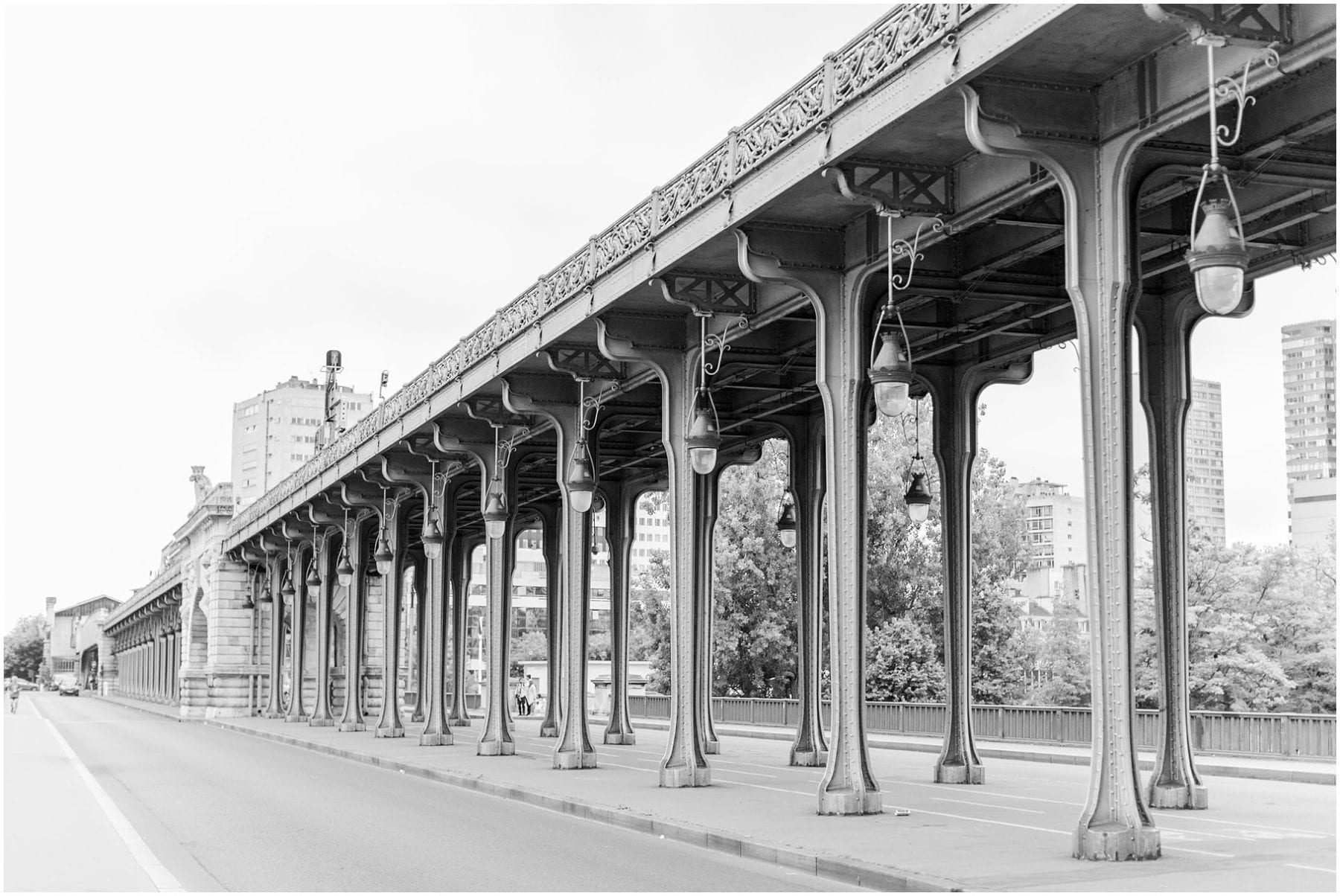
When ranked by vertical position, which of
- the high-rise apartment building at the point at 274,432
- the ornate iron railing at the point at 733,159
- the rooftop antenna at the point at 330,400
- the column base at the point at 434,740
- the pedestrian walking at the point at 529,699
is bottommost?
the pedestrian walking at the point at 529,699

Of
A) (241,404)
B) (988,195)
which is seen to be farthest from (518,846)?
(241,404)

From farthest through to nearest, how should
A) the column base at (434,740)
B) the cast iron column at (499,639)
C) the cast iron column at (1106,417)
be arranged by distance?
the column base at (434,740) < the cast iron column at (499,639) < the cast iron column at (1106,417)

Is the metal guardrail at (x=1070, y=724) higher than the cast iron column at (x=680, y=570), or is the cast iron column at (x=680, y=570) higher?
the cast iron column at (x=680, y=570)

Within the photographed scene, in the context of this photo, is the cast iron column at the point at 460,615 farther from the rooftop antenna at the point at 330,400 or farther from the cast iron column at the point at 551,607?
the rooftop antenna at the point at 330,400

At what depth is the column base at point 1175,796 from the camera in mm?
17125

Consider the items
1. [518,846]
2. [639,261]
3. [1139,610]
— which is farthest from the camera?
[1139,610]

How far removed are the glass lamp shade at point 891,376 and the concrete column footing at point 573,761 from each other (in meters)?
12.8

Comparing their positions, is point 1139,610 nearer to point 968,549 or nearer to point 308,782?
point 968,549

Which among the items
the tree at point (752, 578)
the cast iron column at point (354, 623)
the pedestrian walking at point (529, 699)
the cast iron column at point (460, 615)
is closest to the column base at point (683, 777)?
the cast iron column at point (460, 615)

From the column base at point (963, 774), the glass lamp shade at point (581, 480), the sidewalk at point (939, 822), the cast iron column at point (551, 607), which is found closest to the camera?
the sidewalk at point (939, 822)

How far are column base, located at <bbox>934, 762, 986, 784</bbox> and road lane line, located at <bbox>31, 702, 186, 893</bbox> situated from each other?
37.5 ft

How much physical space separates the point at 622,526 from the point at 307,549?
27.3 m

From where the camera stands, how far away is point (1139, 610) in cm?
4456

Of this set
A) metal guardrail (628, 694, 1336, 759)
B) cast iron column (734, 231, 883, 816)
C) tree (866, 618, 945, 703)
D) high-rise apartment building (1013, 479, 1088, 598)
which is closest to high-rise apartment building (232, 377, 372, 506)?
→ high-rise apartment building (1013, 479, 1088, 598)
